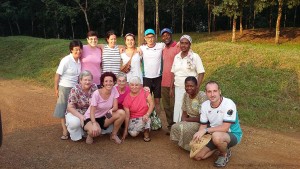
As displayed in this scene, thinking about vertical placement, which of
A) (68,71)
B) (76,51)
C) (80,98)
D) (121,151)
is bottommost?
(121,151)

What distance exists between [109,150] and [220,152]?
165 cm

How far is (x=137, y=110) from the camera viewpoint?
558cm

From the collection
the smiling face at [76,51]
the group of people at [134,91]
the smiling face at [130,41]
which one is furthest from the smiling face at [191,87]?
the smiling face at [76,51]

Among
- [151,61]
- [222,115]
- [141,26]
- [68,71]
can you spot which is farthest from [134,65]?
[141,26]

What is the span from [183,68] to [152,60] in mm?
643

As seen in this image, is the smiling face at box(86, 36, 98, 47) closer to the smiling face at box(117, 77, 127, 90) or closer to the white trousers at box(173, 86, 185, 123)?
the smiling face at box(117, 77, 127, 90)

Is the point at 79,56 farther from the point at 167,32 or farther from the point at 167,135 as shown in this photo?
the point at 167,135

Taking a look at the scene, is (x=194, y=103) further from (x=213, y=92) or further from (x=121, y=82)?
(x=121, y=82)

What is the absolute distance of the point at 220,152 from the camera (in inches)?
185

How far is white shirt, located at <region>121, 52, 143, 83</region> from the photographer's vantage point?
19.4 ft

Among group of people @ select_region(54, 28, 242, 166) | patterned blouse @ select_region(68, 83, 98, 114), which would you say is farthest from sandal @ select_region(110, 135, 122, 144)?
patterned blouse @ select_region(68, 83, 98, 114)

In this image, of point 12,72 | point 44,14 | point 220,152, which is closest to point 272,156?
point 220,152

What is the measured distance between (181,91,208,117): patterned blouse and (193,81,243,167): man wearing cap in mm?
351

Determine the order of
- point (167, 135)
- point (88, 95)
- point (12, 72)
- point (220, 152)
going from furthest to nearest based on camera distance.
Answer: point (12, 72) < point (167, 135) < point (88, 95) < point (220, 152)
